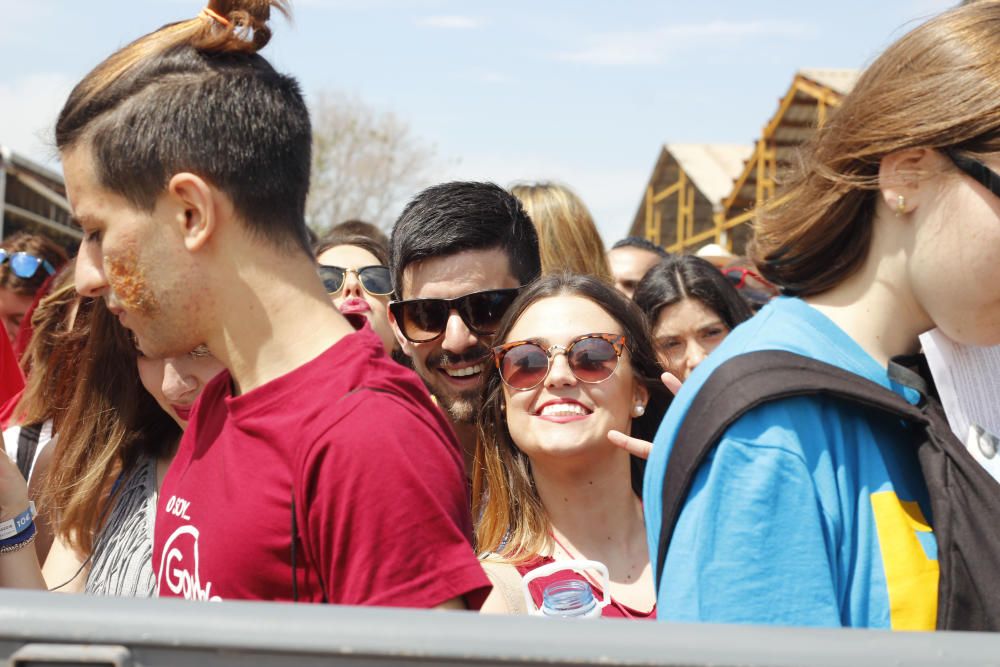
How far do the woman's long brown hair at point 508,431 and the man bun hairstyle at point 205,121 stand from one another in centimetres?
136

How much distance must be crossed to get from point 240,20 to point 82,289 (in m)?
0.51

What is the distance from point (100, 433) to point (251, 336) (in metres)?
1.52

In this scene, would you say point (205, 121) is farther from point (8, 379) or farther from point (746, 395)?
point (8, 379)

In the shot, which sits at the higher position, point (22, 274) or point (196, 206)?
point (196, 206)

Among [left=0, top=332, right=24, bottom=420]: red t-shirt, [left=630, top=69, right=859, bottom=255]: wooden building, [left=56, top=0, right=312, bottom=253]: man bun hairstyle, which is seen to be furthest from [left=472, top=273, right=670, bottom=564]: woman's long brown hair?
[left=630, top=69, right=859, bottom=255]: wooden building

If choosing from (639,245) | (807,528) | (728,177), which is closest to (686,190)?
(728,177)

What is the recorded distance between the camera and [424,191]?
139 inches

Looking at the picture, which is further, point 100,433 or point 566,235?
point 566,235

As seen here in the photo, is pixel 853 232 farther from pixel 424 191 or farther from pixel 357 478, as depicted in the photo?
pixel 424 191

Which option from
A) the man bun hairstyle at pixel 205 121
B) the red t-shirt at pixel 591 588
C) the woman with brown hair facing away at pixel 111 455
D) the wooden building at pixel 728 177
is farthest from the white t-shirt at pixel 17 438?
the wooden building at pixel 728 177

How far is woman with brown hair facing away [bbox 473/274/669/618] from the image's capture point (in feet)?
9.02

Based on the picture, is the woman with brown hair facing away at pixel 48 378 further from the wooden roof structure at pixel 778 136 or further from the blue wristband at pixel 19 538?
the wooden roof structure at pixel 778 136

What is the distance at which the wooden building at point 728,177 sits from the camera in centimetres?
1700

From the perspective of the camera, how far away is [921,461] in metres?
1.40
